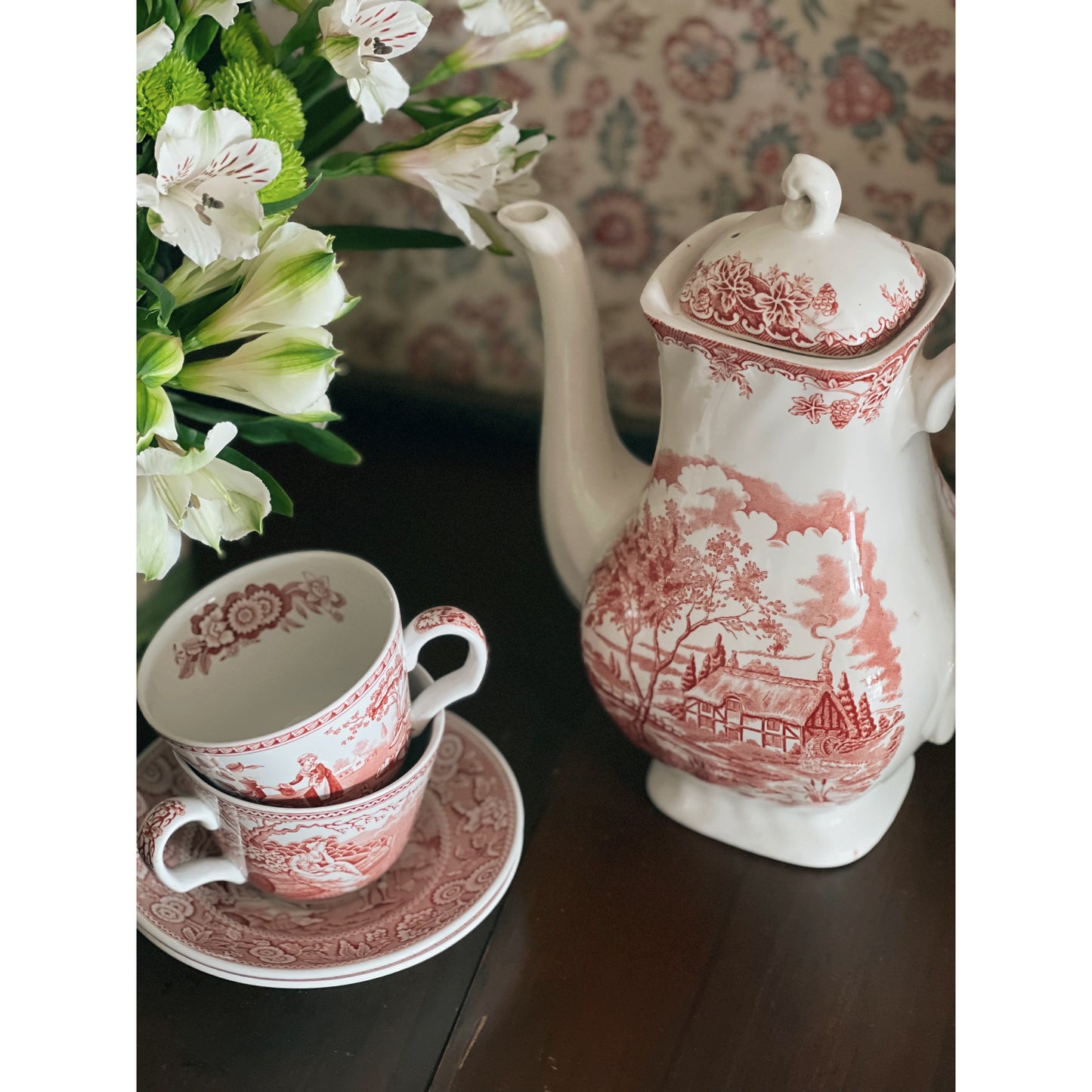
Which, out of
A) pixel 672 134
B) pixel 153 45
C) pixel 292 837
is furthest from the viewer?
pixel 672 134

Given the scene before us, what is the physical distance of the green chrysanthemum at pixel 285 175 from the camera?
381 millimetres

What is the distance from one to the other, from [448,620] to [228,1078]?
0.18 meters

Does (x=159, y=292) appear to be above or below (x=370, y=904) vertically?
above

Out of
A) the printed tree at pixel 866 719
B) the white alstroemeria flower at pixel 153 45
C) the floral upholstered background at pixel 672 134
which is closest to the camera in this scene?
the white alstroemeria flower at pixel 153 45

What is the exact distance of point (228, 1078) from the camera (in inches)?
16.7

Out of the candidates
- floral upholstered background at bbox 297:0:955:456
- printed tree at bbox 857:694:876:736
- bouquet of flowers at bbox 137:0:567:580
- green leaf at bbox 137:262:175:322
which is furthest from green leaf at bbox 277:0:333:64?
printed tree at bbox 857:694:876:736

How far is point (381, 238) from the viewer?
1.70ft

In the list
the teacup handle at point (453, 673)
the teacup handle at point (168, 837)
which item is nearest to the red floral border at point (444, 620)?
the teacup handle at point (453, 673)

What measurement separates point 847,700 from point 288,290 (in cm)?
24

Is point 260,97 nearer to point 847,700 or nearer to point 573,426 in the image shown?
point 573,426

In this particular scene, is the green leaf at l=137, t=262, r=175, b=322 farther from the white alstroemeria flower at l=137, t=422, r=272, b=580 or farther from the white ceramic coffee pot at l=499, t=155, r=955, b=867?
the white ceramic coffee pot at l=499, t=155, r=955, b=867

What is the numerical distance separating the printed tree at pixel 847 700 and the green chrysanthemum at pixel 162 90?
29 centimetres

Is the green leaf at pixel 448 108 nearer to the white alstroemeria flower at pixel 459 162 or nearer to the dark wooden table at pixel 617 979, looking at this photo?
the white alstroemeria flower at pixel 459 162

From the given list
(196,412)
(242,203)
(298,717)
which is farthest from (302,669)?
(242,203)
